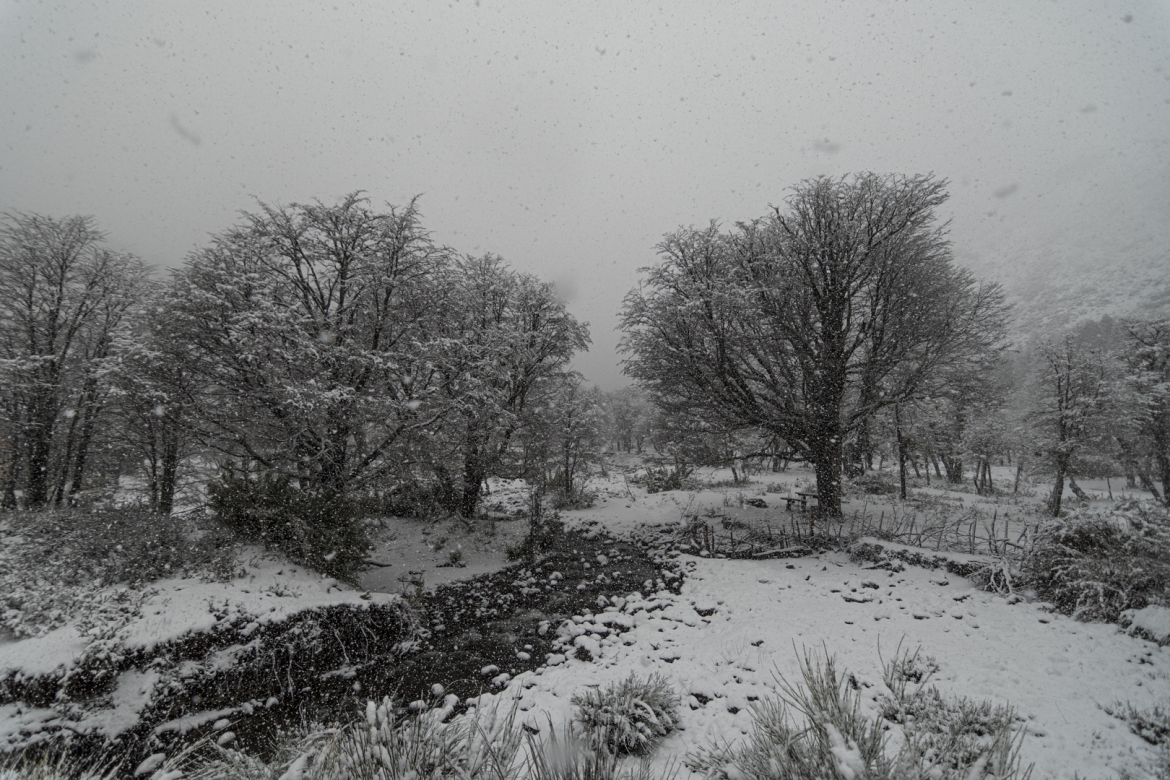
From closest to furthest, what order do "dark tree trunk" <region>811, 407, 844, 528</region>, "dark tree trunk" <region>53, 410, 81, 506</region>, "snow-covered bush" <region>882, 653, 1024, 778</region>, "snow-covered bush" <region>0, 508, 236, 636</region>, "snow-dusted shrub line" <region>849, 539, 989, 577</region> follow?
"snow-covered bush" <region>882, 653, 1024, 778</region>
"snow-covered bush" <region>0, 508, 236, 636</region>
"snow-dusted shrub line" <region>849, 539, 989, 577</region>
"dark tree trunk" <region>53, 410, 81, 506</region>
"dark tree trunk" <region>811, 407, 844, 528</region>

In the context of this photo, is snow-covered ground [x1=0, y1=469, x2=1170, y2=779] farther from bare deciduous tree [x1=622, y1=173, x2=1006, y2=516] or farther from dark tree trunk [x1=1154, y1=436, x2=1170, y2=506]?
dark tree trunk [x1=1154, y1=436, x2=1170, y2=506]

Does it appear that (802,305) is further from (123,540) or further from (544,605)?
(123,540)

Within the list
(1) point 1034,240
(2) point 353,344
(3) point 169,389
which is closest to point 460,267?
(2) point 353,344

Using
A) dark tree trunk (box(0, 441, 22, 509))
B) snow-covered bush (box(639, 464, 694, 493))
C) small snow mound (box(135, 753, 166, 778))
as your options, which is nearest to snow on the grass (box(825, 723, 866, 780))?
small snow mound (box(135, 753, 166, 778))

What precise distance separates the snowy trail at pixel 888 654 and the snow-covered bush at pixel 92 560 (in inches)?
224

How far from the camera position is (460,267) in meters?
13.7

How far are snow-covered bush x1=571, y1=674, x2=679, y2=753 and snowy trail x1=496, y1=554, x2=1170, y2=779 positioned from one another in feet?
0.60

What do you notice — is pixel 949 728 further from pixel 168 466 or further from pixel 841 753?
pixel 168 466

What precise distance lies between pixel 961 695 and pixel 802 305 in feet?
30.7

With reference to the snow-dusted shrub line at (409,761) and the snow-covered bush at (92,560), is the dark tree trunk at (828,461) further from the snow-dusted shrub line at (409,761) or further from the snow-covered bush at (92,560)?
the snow-covered bush at (92,560)

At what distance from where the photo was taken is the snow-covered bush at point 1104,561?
588cm

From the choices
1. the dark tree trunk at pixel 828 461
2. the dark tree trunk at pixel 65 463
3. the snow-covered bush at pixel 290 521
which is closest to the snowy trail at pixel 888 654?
the dark tree trunk at pixel 828 461

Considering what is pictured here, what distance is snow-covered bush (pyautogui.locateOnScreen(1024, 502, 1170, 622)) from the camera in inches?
231

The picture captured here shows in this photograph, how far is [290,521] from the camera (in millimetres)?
7094
